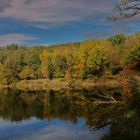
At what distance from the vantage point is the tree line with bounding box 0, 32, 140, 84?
103562 mm

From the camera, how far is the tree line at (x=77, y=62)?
340 feet

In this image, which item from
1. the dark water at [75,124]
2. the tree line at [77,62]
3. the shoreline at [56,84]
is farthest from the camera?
the tree line at [77,62]

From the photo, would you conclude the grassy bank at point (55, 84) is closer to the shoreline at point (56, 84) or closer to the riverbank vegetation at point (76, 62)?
the shoreline at point (56, 84)

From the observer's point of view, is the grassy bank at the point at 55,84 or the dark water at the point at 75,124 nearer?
the dark water at the point at 75,124

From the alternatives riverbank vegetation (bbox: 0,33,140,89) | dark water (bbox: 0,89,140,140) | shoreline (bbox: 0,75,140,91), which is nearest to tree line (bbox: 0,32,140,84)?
riverbank vegetation (bbox: 0,33,140,89)

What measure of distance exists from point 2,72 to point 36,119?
9157cm

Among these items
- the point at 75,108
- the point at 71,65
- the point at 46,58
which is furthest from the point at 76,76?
the point at 75,108

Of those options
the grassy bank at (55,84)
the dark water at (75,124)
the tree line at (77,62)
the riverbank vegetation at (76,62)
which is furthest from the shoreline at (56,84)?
the dark water at (75,124)

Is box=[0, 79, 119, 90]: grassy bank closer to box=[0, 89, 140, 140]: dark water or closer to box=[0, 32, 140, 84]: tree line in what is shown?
box=[0, 32, 140, 84]: tree line

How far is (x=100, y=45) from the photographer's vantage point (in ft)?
365

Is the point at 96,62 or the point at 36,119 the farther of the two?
the point at 96,62

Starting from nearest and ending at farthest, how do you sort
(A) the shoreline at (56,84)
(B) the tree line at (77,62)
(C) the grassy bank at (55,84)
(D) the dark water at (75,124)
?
(D) the dark water at (75,124) → (A) the shoreline at (56,84) → (C) the grassy bank at (55,84) → (B) the tree line at (77,62)

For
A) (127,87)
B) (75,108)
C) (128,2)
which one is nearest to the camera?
(128,2)

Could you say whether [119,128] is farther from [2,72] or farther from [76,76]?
[2,72]
